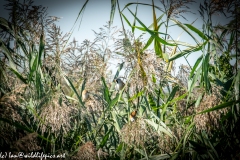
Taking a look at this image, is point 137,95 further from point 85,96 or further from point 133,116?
point 85,96

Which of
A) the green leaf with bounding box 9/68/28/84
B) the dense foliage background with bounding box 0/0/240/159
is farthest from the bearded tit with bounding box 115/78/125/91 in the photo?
the green leaf with bounding box 9/68/28/84

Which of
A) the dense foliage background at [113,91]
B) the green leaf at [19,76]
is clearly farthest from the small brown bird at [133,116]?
the green leaf at [19,76]

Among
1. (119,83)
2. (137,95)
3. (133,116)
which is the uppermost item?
(119,83)

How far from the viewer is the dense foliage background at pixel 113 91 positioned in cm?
115

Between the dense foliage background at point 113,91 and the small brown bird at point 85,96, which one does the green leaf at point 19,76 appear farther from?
the small brown bird at point 85,96

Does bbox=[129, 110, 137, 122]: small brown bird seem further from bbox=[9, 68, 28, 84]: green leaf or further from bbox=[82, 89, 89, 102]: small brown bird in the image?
bbox=[9, 68, 28, 84]: green leaf

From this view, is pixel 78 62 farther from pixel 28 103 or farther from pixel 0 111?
pixel 0 111

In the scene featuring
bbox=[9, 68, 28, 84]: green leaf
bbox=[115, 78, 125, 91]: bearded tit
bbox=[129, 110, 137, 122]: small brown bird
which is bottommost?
bbox=[129, 110, 137, 122]: small brown bird

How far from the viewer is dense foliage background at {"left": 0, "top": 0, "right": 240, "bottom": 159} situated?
3.76 feet

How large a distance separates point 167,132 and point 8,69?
3.54 feet

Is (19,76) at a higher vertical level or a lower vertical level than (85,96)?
higher

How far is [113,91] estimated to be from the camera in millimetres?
1479

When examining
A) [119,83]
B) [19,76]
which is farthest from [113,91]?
[19,76]

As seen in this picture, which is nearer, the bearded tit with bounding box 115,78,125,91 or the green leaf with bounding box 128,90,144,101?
the green leaf with bounding box 128,90,144,101
